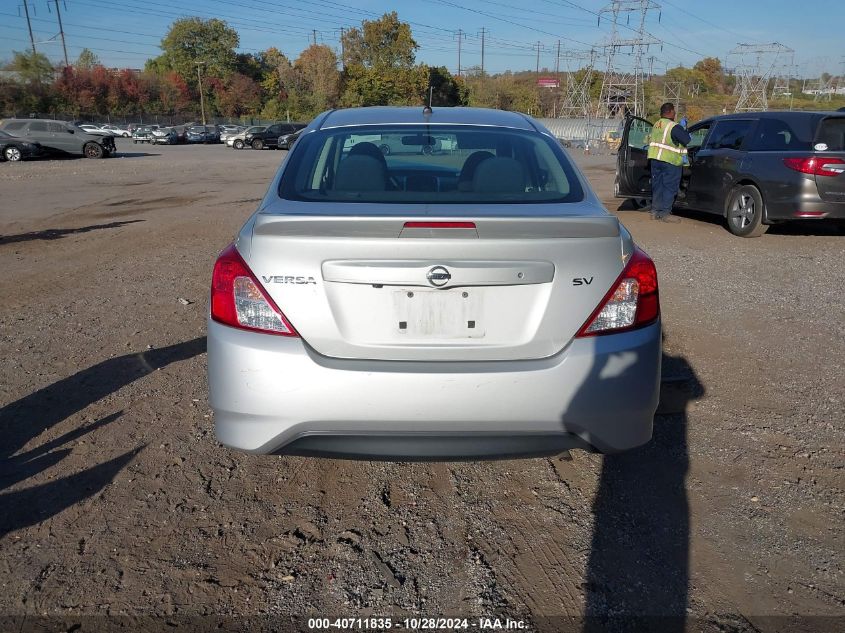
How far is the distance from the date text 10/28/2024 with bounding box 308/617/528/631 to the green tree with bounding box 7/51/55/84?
7964cm

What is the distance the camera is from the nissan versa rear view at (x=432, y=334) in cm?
246

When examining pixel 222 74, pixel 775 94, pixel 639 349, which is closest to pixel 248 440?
pixel 639 349

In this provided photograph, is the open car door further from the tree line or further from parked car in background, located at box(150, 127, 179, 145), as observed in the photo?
the tree line

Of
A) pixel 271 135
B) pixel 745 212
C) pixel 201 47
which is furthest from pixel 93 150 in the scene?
pixel 201 47

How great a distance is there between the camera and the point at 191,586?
2482 millimetres

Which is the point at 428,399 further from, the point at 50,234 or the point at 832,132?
the point at 50,234

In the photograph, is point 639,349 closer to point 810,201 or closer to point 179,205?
point 810,201

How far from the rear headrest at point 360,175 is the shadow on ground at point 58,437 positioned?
5.72 feet

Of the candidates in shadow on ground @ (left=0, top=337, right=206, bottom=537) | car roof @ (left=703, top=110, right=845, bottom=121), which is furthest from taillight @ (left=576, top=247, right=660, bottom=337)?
car roof @ (left=703, top=110, right=845, bottom=121)

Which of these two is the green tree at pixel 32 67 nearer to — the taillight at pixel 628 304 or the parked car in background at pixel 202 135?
the parked car in background at pixel 202 135

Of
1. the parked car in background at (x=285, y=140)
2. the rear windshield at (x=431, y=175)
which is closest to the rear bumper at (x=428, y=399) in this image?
the rear windshield at (x=431, y=175)

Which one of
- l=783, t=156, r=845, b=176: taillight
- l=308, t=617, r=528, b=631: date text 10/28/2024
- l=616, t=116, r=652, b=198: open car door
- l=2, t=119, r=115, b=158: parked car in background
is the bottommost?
l=2, t=119, r=115, b=158: parked car in background

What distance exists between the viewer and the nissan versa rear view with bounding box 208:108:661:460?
2.46m

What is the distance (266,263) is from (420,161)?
189cm
